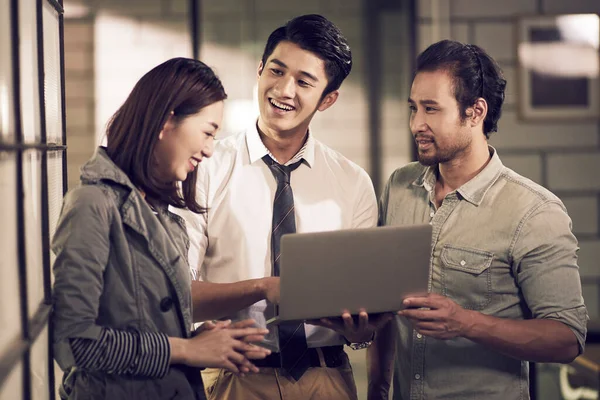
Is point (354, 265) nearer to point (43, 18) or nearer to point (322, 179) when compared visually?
point (322, 179)

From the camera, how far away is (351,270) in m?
1.65

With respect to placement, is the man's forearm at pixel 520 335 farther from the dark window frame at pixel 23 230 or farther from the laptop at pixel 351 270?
the dark window frame at pixel 23 230

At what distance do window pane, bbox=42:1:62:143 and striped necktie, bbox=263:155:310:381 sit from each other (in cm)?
55

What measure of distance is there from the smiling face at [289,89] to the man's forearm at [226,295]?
44 cm

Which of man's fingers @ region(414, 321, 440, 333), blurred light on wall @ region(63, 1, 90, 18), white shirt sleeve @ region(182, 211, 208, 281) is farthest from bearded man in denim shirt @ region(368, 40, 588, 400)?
blurred light on wall @ region(63, 1, 90, 18)

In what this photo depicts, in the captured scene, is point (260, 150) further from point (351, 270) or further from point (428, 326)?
point (428, 326)

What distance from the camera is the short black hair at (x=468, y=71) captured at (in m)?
2.02

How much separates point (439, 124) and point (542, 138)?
1.91m

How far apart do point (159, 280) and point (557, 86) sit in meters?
2.85

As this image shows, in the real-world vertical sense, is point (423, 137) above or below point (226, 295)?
above

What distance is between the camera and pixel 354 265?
5.40 feet

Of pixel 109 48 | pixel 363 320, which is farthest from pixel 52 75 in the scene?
pixel 109 48

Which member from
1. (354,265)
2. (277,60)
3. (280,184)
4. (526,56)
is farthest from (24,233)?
(526,56)

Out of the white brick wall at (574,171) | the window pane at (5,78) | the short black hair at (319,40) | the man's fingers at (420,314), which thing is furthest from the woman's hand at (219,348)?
the white brick wall at (574,171)
